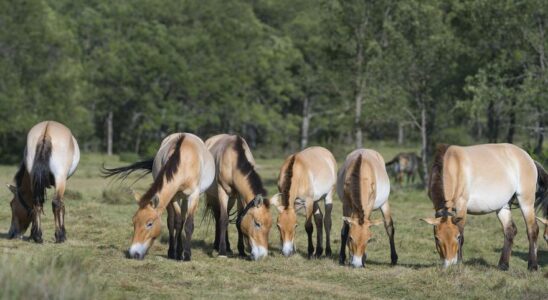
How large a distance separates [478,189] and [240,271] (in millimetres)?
3877

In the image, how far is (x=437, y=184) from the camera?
11.8 m

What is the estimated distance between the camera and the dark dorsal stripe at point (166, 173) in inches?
460

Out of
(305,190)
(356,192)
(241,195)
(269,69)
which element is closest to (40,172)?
(241,195)

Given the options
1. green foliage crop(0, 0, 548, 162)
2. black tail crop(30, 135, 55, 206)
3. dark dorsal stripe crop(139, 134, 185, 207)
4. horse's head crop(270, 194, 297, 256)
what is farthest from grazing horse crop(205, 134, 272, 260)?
green foliage crop(0, 0, 548, 162)

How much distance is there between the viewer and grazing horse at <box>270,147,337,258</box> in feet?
40.7

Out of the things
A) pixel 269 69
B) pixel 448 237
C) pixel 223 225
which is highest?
pixel 269 69

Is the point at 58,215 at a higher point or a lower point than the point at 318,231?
higher

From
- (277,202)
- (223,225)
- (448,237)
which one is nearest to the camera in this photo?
(448,237)

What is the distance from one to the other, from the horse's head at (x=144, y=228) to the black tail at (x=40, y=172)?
2316mm

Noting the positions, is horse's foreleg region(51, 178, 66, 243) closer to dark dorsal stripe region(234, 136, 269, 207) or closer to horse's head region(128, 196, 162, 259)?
horse's head region(128, 196, 162, 259)

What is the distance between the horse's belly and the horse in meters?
4.19

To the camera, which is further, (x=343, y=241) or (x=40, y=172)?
(x=40, y=172)

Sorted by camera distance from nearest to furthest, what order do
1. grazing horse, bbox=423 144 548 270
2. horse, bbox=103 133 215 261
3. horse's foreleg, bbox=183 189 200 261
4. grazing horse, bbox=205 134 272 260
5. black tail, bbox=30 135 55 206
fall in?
grazing horse, bbox=423 144 548 270 < horse, bbox=103 133 215 261 < horse's foreleg, bbox=183 189 200 261 < grazing horse, bbox=205 134 272 260 < black tail, bbox=30 135 55 206

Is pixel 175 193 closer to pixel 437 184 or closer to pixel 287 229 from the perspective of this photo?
pixel 287 229
